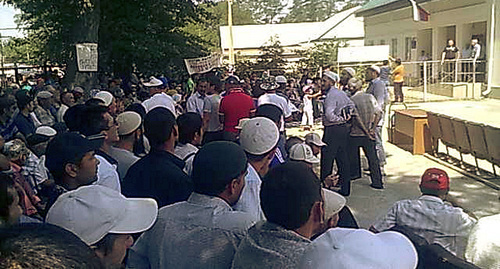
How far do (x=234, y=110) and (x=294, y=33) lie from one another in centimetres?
4460

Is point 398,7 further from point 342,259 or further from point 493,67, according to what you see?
point 342,259

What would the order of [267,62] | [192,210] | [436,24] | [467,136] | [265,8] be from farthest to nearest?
[265,8]
[267,62]
[436,24]
[467,136]
[192,210]

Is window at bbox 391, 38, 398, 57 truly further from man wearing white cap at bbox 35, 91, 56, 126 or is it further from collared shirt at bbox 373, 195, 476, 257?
collared shirt at bbox 373, 195, 476, 257

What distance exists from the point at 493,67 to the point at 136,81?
1378cm

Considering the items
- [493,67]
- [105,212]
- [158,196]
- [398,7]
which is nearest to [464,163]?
[158,196]

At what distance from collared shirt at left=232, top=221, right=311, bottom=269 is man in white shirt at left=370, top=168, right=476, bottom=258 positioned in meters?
1.80

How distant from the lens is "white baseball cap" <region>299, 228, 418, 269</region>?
6.00ft

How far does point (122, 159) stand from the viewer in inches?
177

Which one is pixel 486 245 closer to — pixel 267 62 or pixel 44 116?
pixel 44 116

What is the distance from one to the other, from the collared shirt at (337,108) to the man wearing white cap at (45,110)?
4143 millimetres

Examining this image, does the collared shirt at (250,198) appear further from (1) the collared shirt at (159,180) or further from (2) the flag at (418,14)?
(2) the flag at (418,14)

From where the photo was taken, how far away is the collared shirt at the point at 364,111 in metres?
8.13

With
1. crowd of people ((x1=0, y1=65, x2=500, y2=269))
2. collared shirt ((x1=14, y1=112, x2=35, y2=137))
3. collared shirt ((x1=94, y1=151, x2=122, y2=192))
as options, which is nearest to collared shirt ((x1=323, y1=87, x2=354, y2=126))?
crowd of people ((x1=0, y1=65, x2=500, y2=269))

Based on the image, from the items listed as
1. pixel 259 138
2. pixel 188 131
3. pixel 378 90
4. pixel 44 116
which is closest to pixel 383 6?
pixel 378 90
